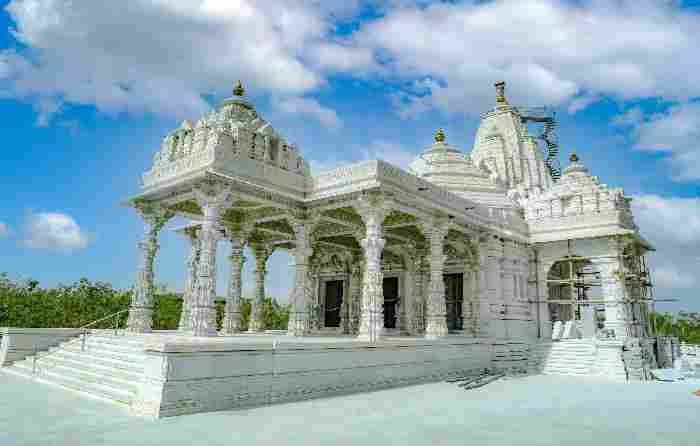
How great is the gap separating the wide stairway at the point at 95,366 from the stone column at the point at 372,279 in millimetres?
5886

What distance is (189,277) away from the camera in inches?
734

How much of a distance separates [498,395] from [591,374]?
659cm

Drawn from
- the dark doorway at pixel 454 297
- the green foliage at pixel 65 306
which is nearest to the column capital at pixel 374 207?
the dark doorway at pixel 454 297

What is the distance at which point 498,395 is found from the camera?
12.3 m

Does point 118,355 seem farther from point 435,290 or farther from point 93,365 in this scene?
point 435,290

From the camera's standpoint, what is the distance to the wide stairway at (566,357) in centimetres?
1733

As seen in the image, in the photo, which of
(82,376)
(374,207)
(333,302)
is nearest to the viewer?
(82,376)

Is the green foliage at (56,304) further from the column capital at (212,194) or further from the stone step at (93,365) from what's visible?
the column capital at (212,194)

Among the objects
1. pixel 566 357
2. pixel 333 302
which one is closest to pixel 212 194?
pixel 333 302

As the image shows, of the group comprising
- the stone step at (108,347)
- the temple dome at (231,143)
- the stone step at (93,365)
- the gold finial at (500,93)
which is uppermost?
the gold finial at (500,93)

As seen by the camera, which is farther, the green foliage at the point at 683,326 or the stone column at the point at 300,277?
the green foliage at the point at 683,326

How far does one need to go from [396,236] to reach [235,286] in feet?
23.4

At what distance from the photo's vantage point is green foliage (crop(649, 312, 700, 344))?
44938 millimetres

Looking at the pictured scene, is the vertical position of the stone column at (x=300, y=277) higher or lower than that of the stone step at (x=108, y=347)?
higher
